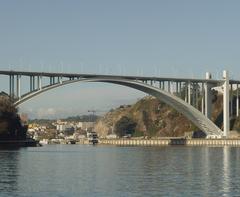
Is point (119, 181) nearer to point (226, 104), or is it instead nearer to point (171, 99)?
point (171, 99)

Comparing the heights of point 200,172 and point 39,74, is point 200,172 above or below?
below

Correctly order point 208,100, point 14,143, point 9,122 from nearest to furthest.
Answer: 1. point 9,122
2. point 14,143
3. point 208,100

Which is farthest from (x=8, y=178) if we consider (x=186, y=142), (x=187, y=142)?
(x=186, y=142)

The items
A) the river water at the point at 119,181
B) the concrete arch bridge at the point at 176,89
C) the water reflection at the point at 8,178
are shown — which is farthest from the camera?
the concrete arch bridge at the point at 176,89

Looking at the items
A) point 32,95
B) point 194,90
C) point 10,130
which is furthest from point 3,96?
point 194,90

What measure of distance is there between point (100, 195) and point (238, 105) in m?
112

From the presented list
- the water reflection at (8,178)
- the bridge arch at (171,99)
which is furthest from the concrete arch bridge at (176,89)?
the water reflection at (8,178)

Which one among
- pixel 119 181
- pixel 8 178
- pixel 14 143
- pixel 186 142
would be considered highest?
pixel 14 143

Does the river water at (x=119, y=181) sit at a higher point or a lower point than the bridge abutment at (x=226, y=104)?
lower

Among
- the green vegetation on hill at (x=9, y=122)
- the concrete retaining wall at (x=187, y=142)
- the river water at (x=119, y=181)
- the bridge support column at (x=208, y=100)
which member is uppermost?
the bridge support column at (x=208, y=100)

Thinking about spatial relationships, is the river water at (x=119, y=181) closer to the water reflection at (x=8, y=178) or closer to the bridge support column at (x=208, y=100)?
the water reflection at (x=8, y=178)

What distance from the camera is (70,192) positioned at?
40.6m

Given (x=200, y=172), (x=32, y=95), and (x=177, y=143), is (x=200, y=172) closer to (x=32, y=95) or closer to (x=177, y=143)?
(x=32, y=95)

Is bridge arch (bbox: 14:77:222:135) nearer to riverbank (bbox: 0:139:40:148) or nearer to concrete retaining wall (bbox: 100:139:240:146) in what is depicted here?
concrete retaining wall (bbox: 100:139:240:146)
